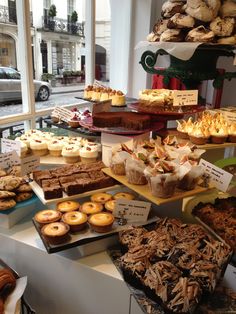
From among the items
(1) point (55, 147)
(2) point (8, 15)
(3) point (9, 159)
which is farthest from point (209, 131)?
(2) point (8, 15)

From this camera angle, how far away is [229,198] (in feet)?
4.25

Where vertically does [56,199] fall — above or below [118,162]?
below

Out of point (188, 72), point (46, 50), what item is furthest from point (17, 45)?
point (188, 72)

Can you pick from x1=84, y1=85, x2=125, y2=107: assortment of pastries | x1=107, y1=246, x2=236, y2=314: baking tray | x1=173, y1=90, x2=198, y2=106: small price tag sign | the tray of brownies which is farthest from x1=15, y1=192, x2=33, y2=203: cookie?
x1=84, y1=85, x2=125, y2=107: assortment of pastries

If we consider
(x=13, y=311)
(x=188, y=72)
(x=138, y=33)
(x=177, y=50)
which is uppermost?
(x=138, y=33)

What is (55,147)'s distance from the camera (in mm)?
1733

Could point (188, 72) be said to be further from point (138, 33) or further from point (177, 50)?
point (138, 33)

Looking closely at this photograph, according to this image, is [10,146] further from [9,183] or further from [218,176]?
[218,176]

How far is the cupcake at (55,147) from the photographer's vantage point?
174 centimetres

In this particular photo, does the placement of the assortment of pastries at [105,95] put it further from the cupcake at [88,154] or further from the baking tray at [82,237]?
the baking tray at [82,237]

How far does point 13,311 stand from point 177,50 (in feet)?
5.71

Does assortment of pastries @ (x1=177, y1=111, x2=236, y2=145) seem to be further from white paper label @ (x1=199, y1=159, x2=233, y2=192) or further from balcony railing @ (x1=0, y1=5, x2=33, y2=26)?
balcony railing @ (x1=0, y1=5, x2=33, y2=26)

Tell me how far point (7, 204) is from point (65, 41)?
3370 millimetres

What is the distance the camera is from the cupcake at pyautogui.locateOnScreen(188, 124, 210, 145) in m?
1.76
